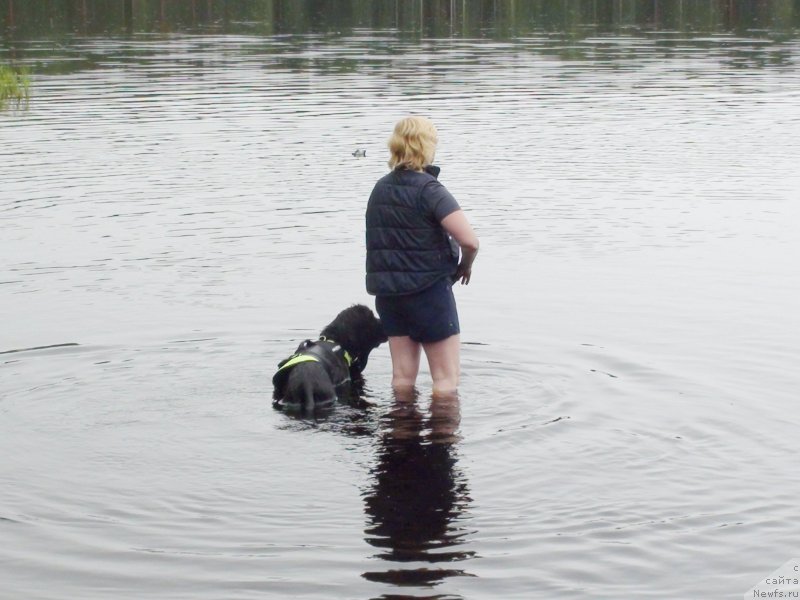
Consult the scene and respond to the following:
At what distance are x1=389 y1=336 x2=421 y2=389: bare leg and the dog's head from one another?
1.35 feet

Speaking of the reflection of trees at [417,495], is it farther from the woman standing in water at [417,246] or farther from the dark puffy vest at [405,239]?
the dark puffy vest at [405,239]

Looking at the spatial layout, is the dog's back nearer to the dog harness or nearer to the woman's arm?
the dog harness

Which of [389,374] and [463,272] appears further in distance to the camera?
[389,374]

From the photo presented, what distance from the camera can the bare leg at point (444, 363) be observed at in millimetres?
8427

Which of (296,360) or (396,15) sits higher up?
(396,15)

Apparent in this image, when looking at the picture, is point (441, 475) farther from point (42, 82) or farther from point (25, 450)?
point (42, 82)

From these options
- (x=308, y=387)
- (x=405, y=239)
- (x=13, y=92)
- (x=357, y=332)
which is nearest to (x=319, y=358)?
(x=308, y=387)

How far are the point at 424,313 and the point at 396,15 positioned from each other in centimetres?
5411

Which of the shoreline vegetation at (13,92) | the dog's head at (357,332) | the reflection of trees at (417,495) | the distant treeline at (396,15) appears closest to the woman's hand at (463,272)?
the reflection of trees at (417,495)

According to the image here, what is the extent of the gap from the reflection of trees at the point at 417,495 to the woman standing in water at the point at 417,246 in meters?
0.51

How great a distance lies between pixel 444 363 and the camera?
8.49 m

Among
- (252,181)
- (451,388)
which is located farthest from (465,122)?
(451,388)

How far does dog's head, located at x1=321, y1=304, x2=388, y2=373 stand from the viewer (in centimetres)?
900

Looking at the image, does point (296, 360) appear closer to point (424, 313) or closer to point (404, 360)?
point (404, 360)
